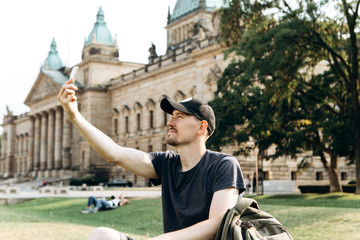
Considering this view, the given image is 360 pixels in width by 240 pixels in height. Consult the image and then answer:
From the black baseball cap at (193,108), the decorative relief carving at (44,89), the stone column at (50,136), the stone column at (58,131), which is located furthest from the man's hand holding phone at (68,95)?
the stone column at (50,136)

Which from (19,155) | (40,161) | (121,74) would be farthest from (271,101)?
(19,155)

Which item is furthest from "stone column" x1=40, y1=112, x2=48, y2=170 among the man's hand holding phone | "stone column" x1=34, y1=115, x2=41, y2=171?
the man's hand holding phone

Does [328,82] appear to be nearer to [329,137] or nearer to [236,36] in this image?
[329,137]

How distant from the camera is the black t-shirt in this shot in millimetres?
3785

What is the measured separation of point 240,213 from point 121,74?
71.2 m

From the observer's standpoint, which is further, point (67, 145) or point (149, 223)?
point (67, 145)

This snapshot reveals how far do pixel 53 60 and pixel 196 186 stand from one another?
93.1 metres

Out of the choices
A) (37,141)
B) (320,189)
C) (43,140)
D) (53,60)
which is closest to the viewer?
(320,189)

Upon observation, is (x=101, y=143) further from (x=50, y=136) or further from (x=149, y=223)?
(x=50, y=136)

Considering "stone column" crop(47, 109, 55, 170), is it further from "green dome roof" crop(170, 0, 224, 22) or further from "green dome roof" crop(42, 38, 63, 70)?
"green dome roof" crop(170, 0, 224, 22)

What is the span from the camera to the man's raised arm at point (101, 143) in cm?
397

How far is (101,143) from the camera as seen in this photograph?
4262 millimetres

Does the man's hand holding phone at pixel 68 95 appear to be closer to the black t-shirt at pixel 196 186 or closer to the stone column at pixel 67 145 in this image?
the black t-shirt at pixel 196 186

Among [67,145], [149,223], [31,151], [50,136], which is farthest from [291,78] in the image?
[31,151]
